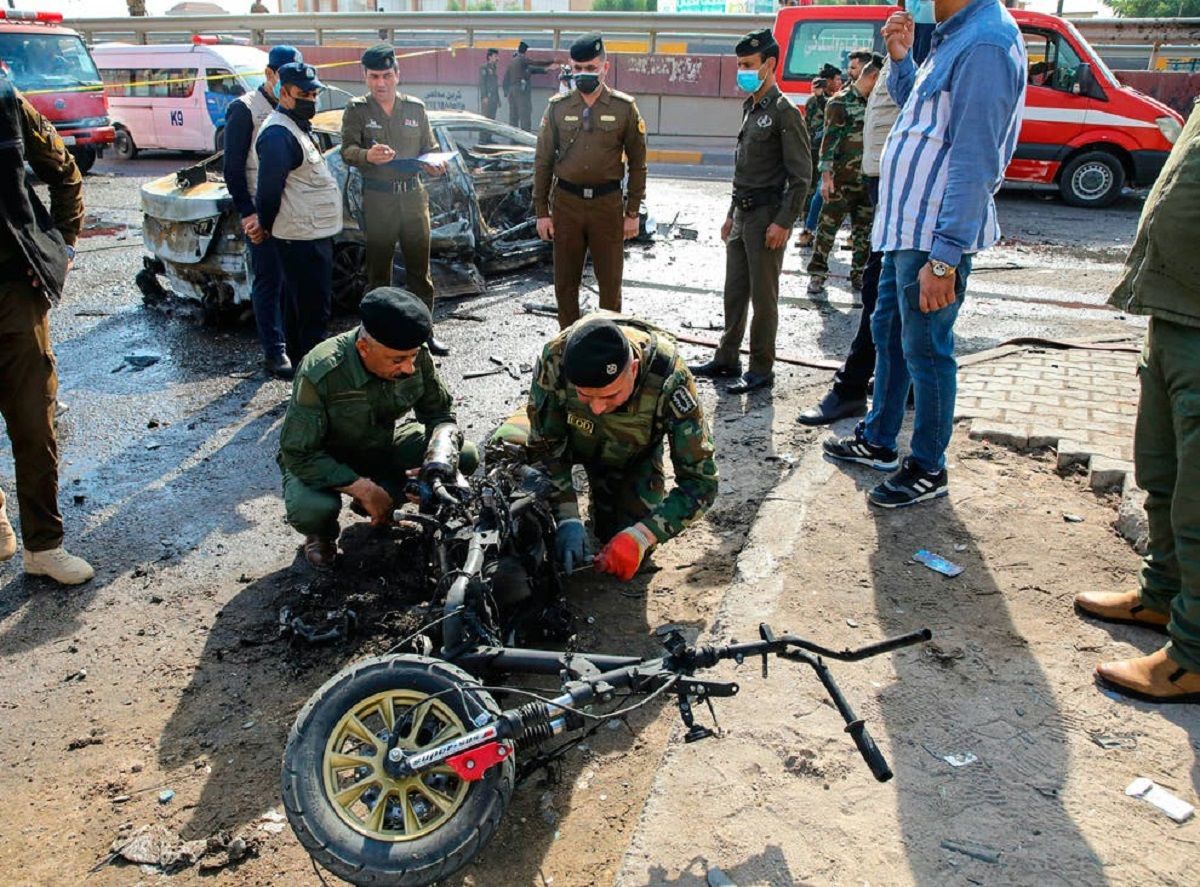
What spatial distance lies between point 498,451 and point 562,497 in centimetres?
34

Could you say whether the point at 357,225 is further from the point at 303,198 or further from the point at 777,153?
the point at 777,153

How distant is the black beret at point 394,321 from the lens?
3340mm

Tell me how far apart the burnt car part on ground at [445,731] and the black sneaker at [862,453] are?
1.96m

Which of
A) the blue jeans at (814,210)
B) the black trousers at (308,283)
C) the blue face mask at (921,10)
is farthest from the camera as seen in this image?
the blue jeans at (814,210)

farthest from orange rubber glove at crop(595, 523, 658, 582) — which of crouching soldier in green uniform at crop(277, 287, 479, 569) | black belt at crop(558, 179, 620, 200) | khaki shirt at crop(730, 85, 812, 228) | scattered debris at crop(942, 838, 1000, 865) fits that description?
black belt at crop(558, 179, 620, 200)

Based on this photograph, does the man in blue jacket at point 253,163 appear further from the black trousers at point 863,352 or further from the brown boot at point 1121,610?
the brown boot at point 1121,610

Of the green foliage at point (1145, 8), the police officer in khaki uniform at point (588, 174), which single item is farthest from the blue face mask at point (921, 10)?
the green foliage at point (1145, 8)

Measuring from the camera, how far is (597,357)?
9.44 ft

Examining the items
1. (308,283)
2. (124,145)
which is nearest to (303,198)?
(308,283)

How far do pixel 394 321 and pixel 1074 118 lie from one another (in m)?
11.4

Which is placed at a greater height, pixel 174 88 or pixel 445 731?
pixel 174 88

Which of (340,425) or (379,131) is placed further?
(379,131)

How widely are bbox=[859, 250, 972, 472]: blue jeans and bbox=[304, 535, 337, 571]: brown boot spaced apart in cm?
259

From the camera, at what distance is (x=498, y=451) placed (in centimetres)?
359
